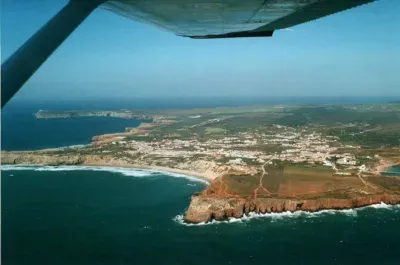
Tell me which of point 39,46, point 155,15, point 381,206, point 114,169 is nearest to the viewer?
point 39,46

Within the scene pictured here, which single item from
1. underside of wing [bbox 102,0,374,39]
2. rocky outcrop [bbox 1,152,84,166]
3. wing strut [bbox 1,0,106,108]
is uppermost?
underside of wing [bbox 102,0,374,39]

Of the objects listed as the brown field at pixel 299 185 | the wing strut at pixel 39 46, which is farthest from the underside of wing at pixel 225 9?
the brown field at pixel 299 185

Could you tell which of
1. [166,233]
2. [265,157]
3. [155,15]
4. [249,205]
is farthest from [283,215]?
[155,15]

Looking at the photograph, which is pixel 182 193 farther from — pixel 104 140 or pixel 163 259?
pixel 104 140

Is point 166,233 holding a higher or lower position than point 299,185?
lower

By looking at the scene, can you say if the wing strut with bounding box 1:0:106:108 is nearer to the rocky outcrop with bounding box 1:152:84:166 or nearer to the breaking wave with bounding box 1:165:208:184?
the breaking wave with bounding box 1:165:208:184

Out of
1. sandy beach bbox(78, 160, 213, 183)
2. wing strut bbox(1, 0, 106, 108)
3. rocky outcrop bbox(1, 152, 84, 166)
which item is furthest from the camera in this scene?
rocky outcrop bbox(1, 152, 84, 166)

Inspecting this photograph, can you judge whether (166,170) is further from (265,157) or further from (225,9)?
(225,9)

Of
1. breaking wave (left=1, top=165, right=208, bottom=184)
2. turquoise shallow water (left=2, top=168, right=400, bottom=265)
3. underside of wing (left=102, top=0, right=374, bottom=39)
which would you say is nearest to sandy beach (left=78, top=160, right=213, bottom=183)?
breaking wave (left=1, top=165, right=208, bottom=184)

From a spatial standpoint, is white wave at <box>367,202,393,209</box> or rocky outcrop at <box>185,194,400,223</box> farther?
white wave at <box>367,202,393,209</box>
